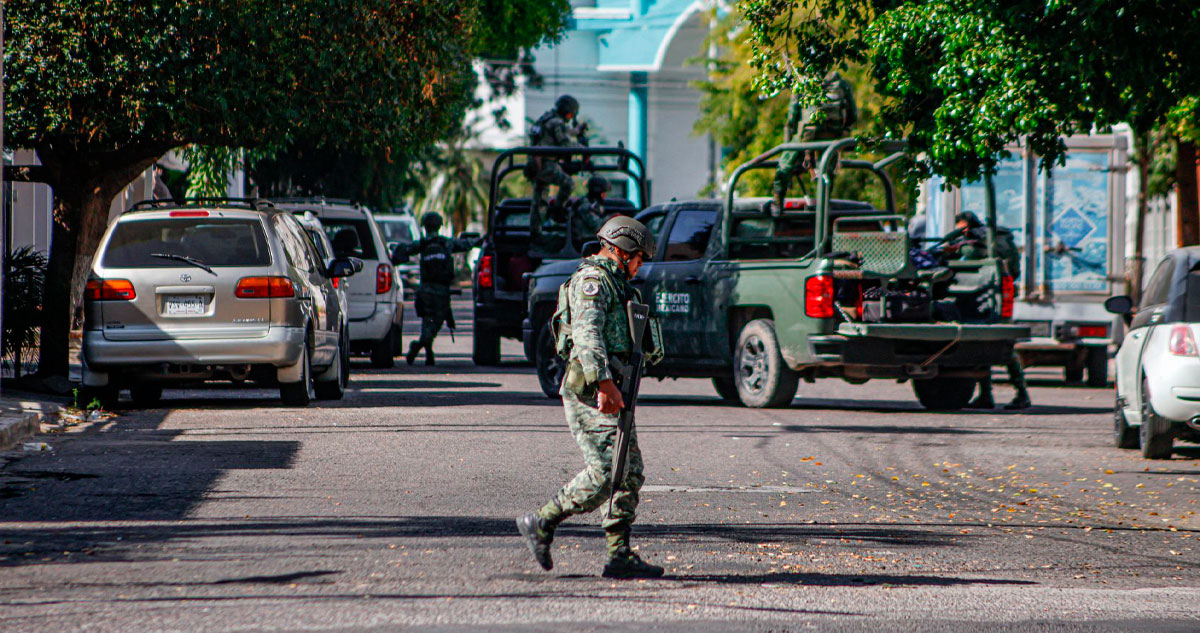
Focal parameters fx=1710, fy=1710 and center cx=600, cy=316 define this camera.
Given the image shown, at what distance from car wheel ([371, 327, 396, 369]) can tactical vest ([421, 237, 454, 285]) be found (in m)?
0.85

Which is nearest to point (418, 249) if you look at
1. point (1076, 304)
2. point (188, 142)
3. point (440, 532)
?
point (188, 142)

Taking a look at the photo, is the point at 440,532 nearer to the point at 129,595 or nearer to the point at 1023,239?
the point at 129,595

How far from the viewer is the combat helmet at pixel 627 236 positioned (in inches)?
280

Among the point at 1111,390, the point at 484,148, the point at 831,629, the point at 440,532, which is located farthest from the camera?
the point at 484,148

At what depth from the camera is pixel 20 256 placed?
50.3 ft

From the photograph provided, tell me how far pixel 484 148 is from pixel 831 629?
270 feet

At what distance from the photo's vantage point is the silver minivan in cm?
1373

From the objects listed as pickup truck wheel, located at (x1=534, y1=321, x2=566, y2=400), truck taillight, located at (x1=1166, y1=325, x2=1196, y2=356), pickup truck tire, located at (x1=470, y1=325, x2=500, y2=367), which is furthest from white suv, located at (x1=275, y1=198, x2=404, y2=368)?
truck taillight, located at (x1=1166, y1=325, x2=1196, y2=356)

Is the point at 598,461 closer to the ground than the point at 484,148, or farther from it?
closer to the ground

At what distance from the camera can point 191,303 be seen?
13.8 meters

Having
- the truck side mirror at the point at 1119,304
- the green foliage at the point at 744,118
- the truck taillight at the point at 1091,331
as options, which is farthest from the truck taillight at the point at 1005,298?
the green foliage at the point at 744,118

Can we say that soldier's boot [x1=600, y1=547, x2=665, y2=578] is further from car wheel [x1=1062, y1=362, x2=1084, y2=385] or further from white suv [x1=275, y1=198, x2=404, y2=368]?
car wheel [x1=1062, y1=362, x2=1084, y2=385]

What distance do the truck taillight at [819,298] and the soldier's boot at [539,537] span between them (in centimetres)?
785

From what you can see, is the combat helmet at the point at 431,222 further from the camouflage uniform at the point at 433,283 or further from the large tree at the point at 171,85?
the large tree at the point at 171,85
